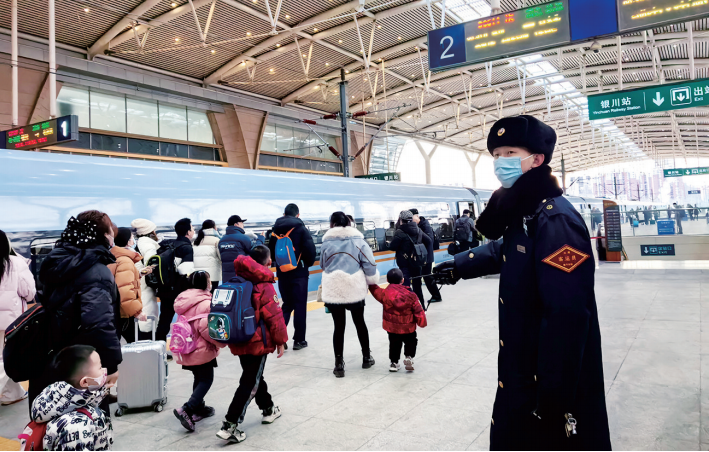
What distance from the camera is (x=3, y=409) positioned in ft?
13.4

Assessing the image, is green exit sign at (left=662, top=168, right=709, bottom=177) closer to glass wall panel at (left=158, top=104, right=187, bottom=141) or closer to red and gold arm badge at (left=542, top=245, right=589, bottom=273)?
glass wall panel at (left=158, top=104, right=187, bottom=141)

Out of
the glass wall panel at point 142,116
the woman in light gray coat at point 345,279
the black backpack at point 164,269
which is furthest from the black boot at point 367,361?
the glass wall panel at point 142,116

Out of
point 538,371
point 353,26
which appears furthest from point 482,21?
point 353,26

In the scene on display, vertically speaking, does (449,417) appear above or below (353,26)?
below

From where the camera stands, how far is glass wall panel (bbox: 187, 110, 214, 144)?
20094mm

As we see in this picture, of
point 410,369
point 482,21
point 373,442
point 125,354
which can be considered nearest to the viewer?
point 373,442

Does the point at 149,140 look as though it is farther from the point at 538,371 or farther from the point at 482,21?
the point at 538,371

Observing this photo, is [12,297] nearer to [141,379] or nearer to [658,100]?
[141,379]

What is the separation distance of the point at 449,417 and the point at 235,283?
1720mm

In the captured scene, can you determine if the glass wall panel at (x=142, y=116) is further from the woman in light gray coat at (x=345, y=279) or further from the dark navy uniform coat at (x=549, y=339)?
the dark navy uniform coat at (x=549, y=339)

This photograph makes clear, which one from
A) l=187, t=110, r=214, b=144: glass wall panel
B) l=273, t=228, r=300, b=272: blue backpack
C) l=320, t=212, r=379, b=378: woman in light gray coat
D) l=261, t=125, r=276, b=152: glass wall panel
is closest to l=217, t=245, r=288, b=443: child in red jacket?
l=320, t=212, r=379, b=378: woman in light gray coat

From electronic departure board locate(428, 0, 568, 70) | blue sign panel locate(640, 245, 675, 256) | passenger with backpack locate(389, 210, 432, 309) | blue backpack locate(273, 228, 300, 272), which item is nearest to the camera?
blue backpack locate(273, 228, 300, 272)

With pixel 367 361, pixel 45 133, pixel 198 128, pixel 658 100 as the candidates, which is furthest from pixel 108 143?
pixel 658 100

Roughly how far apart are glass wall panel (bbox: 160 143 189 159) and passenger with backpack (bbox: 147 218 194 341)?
14434mm
